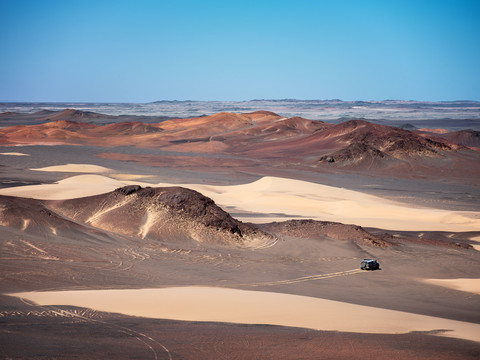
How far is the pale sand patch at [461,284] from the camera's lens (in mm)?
21850

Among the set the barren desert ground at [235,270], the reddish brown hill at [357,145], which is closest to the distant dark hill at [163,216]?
the barren desert ground at [235,270]

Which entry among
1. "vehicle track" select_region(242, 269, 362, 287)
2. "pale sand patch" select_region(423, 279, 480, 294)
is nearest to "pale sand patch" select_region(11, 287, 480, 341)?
"vehicle track" select_region(242, 269, 362, 287)

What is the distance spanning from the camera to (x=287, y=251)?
91.2 ft

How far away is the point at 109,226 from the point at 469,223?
849 inches

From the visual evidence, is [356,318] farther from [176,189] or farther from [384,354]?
[176,189]

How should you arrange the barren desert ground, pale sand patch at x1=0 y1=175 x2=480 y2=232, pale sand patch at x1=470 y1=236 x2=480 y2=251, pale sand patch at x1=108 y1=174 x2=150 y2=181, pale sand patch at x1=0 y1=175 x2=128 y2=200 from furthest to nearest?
pale sand patch at x1=108 y1=174 x2=150 y2=181 < pale sand patch at x1=0 y1=175 x2=128 y2=200 < pale sand patch at x1=0 y1=175 x2=480 y2=232 < pale sand patch at x1=470 y1=236 x2=480 y2=251 < the barren desert ground

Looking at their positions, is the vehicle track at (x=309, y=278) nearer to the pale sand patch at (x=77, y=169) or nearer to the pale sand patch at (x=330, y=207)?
the pale sand patch at (x=330, y=207)

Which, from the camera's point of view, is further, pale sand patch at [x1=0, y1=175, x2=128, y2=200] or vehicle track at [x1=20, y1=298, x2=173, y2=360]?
pale sand patch at [x1=0, y1=175, x2=128, y2=200]

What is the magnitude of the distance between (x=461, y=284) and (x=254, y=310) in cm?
975

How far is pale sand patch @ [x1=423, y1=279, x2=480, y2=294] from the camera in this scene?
71.7 feet

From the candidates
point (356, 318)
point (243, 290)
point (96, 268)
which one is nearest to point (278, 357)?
point (356, 318)

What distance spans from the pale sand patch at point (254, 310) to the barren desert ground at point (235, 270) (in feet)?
0.18

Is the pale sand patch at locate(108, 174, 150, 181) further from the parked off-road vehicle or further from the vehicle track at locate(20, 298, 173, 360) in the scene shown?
Answer: the vehicle track at locate(20, 298, 173, 360)

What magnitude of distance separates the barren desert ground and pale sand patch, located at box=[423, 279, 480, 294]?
0.22 ft
